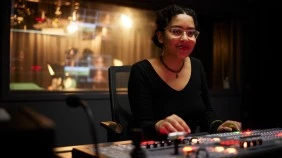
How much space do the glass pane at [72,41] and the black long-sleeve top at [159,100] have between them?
7.54 ft

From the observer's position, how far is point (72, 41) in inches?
193

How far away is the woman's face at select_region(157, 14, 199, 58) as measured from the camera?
1.56m

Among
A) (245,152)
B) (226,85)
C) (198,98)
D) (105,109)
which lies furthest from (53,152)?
(226,85)

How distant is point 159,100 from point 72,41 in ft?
11.4

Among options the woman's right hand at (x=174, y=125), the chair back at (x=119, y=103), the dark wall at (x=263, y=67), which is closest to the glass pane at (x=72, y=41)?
the dark wall at (x=263, y=67)

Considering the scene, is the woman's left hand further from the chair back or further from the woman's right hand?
the chair back

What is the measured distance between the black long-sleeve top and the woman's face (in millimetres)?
175

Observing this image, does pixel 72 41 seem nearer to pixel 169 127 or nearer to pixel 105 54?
pixel 105 54

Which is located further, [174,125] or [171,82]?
[171,82]

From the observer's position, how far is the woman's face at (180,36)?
1564 mm

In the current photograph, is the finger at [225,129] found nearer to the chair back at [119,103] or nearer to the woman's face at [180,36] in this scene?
the woman's face at [180,36]

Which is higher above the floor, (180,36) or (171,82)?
(180,36)

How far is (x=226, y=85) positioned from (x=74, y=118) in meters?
2.19

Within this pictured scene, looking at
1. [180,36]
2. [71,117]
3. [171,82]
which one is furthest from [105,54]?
[180,36]
